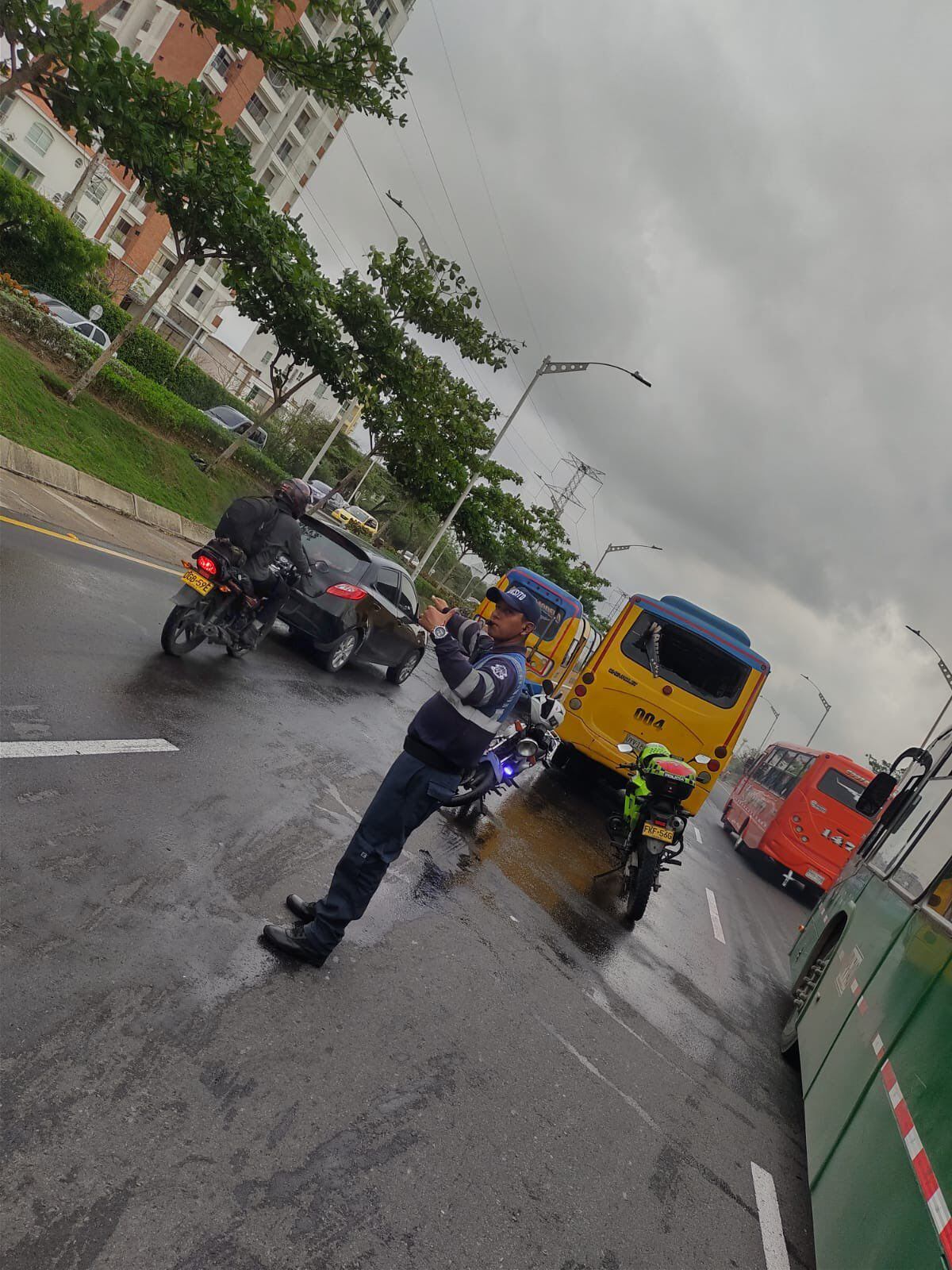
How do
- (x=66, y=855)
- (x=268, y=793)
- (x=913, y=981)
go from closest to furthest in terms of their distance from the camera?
(x=913, y=981), (x=66, y=855), (x=268, y=793)

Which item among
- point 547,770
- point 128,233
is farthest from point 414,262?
point 128,233

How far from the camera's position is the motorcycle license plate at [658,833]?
7961 millimetres

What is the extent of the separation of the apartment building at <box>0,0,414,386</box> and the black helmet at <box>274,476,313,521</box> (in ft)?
125

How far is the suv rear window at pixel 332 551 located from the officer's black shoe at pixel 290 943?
21.8 feet

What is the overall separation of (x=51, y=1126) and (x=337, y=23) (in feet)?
217

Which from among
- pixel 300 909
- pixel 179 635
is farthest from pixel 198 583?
pixel 300 909

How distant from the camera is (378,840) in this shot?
4.18 m

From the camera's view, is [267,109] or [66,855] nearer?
[66,855]

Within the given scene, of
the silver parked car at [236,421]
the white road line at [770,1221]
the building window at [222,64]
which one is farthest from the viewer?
the building window at [222,64]

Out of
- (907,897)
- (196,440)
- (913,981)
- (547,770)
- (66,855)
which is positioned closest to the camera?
(913,981)

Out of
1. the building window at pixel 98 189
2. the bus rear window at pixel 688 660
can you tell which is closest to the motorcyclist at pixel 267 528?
the bus rear window at pixel 688 660

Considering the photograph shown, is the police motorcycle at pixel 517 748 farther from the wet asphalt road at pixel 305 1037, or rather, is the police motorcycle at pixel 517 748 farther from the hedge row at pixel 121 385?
the hedge row at pixel 121 385

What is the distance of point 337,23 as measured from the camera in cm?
5444

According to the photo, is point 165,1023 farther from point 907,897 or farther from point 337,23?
point 337,23
